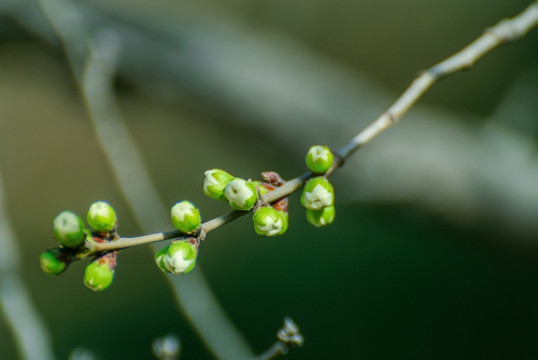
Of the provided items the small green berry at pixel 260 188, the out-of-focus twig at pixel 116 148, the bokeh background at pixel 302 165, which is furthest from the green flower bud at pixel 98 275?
the bokeh background at pixel 302 165

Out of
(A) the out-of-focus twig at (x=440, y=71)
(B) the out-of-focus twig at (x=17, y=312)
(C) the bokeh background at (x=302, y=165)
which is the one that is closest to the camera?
(A) the out-of-focus twig at (x=440, y=71)

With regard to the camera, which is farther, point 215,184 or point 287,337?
point 287,337

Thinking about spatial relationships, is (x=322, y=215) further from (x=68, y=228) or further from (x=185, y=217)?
(x=68, y=228)

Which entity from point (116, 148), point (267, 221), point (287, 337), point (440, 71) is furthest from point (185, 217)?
point (116, 148)

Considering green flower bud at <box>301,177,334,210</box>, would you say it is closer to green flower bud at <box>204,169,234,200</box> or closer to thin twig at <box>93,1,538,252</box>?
thin twig at <box>93,1,538,252</box>

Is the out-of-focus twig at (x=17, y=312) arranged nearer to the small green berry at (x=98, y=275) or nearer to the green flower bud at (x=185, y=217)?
the small green berry at (x=98, y=275)

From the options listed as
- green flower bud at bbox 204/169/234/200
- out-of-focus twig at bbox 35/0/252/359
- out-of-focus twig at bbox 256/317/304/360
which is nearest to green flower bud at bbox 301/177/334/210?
green flower bud at bbox 204/169/234/200
